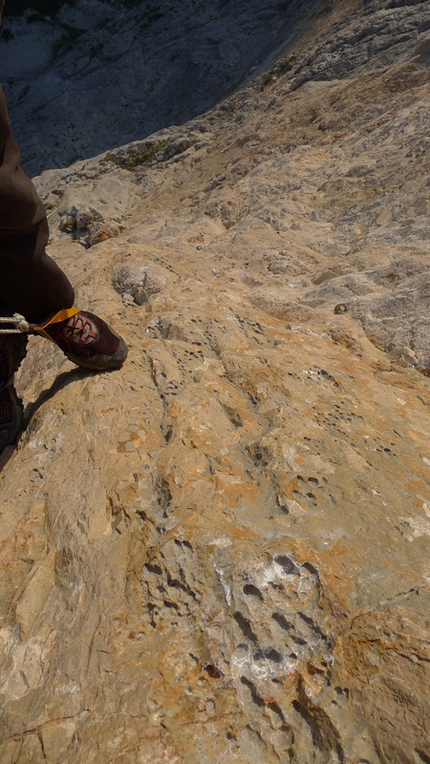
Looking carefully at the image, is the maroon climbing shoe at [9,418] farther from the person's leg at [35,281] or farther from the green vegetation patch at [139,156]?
the green vegetation patch at [139,156]

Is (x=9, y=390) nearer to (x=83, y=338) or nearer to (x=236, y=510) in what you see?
(x=83, y=338)

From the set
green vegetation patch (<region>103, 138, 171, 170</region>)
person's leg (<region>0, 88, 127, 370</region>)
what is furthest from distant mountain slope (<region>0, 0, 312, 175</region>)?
person's leg (<region>0, 88, 127, 370</region>)

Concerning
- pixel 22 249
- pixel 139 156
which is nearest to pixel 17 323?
pixel 22 249

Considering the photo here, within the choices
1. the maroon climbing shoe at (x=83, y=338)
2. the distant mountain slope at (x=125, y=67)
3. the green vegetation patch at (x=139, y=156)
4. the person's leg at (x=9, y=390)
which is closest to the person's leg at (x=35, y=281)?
the maroon climbing shoe at (x=83, y=338)

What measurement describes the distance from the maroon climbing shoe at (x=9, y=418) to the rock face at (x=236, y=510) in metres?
0.11

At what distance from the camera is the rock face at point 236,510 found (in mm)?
1097

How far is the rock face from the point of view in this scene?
1.10m

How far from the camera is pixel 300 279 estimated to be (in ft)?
11.1

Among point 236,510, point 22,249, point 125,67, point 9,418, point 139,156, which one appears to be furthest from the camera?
point 125,67

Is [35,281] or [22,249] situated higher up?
[22,249]

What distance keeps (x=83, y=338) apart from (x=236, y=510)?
108cm

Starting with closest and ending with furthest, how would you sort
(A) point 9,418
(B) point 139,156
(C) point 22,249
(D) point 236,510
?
1. (D) point 236,510
2. (C) point 22,249
3. (A) point 9,418
4. (B) point 139,156

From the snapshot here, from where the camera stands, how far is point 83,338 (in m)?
2.18

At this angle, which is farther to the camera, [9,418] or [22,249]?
[9,418]
